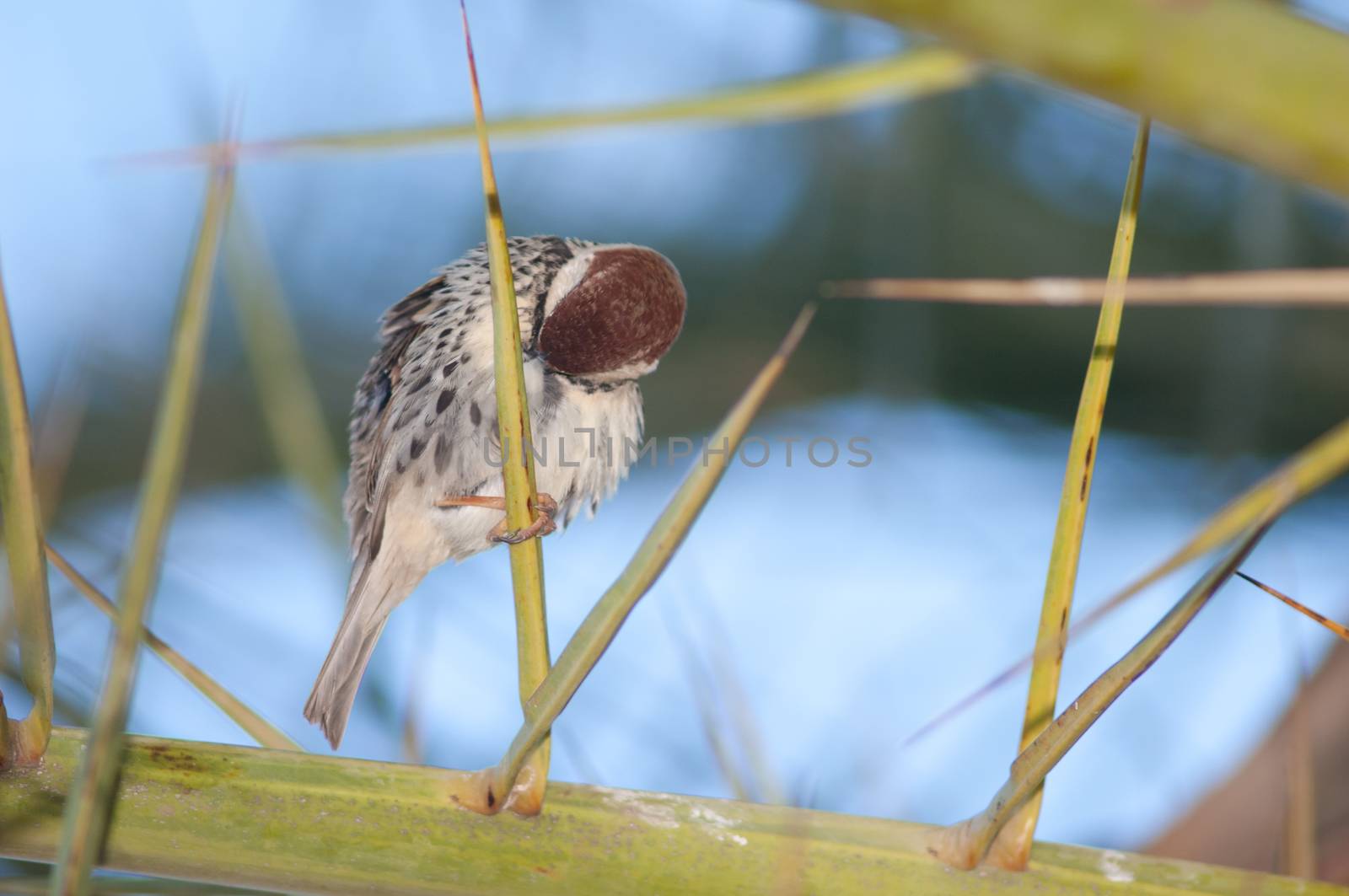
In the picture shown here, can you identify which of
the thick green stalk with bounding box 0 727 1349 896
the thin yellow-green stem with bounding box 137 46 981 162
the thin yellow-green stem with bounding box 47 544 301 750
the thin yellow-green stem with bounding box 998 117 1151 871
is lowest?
the thick green stalk with bounding box 0 727 1349 896

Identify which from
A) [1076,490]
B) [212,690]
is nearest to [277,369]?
[212,690]

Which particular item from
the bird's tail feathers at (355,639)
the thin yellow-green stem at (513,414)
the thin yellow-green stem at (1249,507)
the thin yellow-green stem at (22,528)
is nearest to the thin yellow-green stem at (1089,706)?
the thin yellow-green stem at (1249,507)

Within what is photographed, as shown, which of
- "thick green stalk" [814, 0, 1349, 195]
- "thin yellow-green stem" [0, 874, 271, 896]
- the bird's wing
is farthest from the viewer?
the bird's wing

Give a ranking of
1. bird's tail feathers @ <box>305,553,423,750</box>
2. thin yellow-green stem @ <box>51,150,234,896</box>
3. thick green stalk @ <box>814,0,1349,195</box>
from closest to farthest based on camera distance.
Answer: thick green stalk @ <box>814,0,1349,195</box> < thin yellow-green stem @ <box>51,150,234,896</box> < bird's tail feathers @ <box>305,553,423,750</box>

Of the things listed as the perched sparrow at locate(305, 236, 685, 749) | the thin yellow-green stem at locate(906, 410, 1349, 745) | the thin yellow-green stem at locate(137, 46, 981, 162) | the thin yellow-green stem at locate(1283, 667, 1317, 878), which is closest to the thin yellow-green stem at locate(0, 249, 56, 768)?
the thin yellow-green stem at locate(137, 46, 981, 162)

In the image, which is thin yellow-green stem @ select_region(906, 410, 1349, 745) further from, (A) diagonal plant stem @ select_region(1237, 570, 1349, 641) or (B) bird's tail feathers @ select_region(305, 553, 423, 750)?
(B) bird's tail feathers @ select_region(305, 553, 423, 750)

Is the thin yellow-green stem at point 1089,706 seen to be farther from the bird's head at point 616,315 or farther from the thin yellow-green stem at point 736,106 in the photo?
the bird's head at point 616,315
